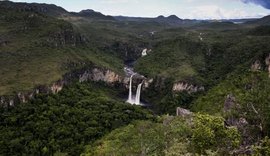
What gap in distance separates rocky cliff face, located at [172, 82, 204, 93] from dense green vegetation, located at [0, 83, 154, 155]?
110 feet

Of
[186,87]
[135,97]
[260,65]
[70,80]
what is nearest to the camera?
[260,65]

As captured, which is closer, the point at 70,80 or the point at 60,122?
the point at 60,122

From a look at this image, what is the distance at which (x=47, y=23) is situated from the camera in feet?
618

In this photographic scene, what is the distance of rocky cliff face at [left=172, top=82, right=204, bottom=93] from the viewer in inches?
6629

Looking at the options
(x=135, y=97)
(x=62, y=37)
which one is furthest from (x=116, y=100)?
(x=62, y=37)

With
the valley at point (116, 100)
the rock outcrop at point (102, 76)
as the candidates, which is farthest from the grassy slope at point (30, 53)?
the rock outcrop at point (102, 76)

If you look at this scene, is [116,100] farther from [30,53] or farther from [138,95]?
[30,53]

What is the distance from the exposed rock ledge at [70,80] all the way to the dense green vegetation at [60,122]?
1864mm

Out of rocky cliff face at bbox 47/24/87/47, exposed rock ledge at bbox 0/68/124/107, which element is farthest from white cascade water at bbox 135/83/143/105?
rocky cliff face at bbox 47/24/87/47

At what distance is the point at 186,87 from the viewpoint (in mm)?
169750

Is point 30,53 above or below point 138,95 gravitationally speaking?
above

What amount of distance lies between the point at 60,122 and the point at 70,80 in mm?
38625

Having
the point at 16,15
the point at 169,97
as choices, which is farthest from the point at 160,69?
the point at 16,15

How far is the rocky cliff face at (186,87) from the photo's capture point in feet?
552
